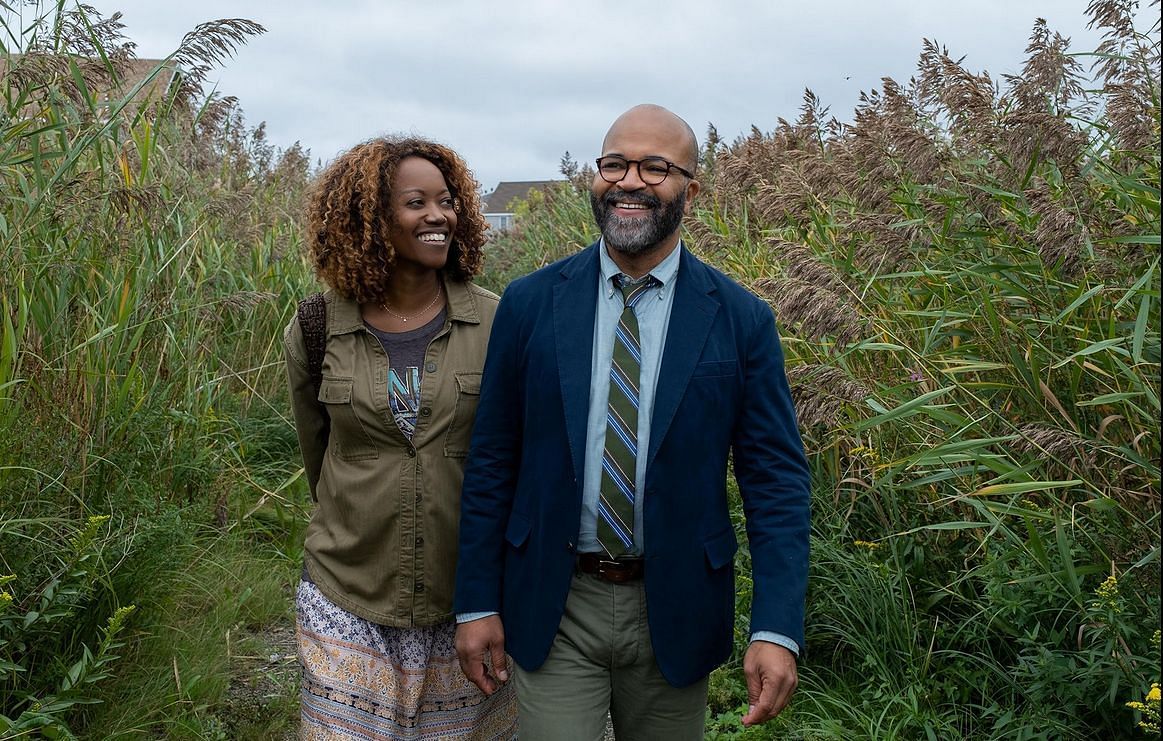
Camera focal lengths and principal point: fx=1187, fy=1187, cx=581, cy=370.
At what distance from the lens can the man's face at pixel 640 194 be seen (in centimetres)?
298

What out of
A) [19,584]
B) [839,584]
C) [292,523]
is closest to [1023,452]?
[839,584]

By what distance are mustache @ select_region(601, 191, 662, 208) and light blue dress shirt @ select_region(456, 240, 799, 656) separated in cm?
13

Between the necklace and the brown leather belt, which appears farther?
the necklace

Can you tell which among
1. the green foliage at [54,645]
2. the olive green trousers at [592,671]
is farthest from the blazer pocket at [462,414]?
the green foliage at [54,645]

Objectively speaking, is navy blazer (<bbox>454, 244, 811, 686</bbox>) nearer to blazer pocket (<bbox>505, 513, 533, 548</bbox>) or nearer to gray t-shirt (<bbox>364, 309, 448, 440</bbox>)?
blazer pocket (<bbox>505, 513, 533, 548</bbox>)

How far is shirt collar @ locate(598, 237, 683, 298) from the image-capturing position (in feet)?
9.96

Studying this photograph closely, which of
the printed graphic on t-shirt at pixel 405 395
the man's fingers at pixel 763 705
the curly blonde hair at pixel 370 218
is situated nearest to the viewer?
the man's fingers at pixel 763 705

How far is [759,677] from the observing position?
2801mm

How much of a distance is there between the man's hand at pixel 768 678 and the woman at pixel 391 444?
904mm

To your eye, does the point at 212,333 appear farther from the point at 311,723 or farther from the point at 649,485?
the point at 649,485

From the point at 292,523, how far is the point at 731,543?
146 inches

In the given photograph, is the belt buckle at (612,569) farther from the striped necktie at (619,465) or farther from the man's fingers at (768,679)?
the man's fingers at (768,679)

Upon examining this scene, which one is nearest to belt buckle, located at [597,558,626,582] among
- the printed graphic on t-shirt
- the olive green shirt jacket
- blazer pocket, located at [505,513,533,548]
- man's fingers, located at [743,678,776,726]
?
blazer pocket, located at [505,513,533,548]

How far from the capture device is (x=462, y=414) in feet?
10.7
